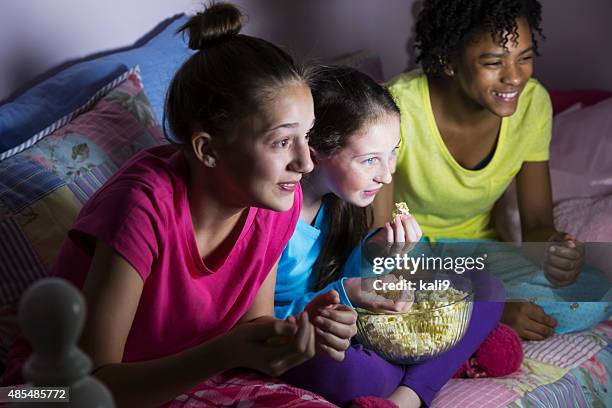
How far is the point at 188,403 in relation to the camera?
1.23 metres

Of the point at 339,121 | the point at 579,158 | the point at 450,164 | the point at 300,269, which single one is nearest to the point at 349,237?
the point at 300,269

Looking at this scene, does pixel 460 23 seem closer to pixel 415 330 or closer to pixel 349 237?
pixel 349 237

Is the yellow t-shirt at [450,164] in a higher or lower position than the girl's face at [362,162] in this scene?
lower

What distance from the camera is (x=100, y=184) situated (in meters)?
1.50

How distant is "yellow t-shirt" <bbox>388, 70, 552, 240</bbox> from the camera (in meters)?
1.92

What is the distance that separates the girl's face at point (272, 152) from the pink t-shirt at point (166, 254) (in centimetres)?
9

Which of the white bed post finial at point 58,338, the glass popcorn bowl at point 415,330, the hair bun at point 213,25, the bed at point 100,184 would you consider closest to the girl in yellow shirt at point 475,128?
the bed at point 100,184

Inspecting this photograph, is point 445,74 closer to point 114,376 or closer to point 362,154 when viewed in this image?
point 362,154

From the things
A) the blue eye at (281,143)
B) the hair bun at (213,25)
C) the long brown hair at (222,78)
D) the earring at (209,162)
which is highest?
the hair bun at (213,25)

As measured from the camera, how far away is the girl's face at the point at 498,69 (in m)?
1.85

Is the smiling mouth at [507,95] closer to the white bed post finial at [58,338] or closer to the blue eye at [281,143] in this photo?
the blue eye at [281,143]

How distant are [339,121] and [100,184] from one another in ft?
1.40

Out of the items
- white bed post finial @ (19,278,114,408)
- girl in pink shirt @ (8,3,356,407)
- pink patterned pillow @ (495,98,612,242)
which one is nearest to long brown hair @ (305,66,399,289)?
girl in pink shirt @ (8,3,356,407)

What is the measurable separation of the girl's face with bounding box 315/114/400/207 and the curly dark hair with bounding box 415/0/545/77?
40 cm
